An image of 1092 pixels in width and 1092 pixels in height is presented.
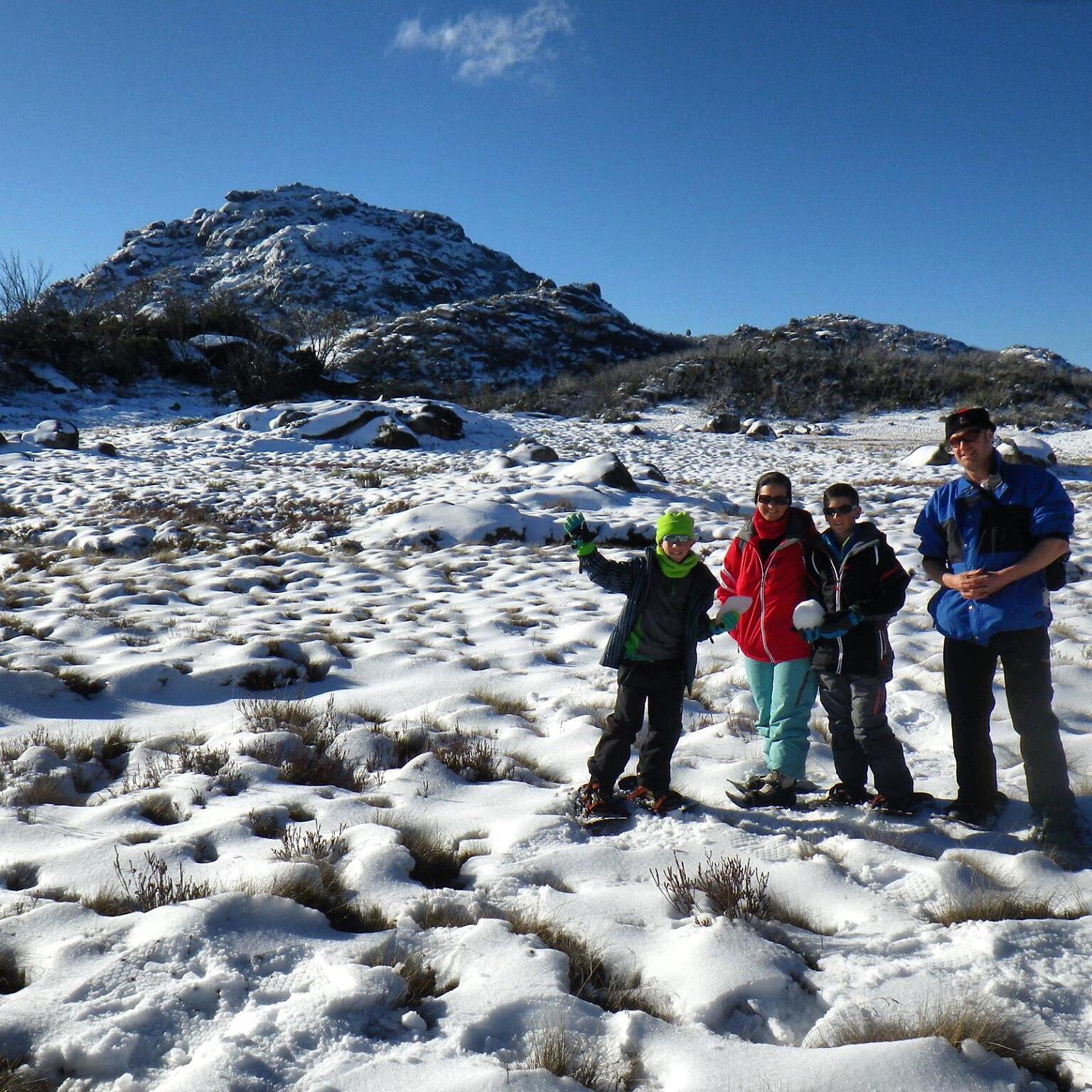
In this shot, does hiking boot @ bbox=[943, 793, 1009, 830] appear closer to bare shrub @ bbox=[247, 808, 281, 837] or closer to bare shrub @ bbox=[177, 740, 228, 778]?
bare shrub @ bbox=[247, 808, 281, 837]

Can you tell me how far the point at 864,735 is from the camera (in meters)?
3.50

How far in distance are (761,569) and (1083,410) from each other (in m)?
41.5

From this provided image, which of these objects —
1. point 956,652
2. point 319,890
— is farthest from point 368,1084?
point 956,652

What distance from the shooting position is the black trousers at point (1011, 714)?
3.19 metres

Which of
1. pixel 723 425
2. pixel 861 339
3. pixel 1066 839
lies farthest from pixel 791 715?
pixel 861 339

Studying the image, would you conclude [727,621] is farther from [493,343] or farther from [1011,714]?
[493,343]

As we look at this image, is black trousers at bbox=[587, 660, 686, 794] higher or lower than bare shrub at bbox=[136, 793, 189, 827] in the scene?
higher

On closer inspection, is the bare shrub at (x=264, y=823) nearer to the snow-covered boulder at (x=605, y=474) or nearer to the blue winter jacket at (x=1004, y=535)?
the blue winter jacket at (x=1004, y=535)

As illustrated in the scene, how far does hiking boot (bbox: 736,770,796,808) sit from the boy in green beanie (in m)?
0.38

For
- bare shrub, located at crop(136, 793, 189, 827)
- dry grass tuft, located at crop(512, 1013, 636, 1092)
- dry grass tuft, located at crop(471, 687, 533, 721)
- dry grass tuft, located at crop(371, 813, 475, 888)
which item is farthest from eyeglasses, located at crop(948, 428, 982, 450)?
bare shrub, located at crop(136, 793, 189, 827)

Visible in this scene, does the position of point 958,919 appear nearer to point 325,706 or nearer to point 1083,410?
Answer: point 325,706

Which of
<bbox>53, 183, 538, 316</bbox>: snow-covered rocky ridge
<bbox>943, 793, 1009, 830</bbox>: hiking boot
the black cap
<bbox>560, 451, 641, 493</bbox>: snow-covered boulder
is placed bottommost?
<bbox>943, 793, 1009, 830</bbox>: hiking boot

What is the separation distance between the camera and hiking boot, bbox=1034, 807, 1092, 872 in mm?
2955

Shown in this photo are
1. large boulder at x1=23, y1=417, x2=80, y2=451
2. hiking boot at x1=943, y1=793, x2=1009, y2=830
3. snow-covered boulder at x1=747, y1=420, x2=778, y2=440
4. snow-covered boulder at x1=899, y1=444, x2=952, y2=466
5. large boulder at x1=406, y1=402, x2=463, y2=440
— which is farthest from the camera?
snow-covered boulder at x1=747, y1=420, x2=778, y2=440
